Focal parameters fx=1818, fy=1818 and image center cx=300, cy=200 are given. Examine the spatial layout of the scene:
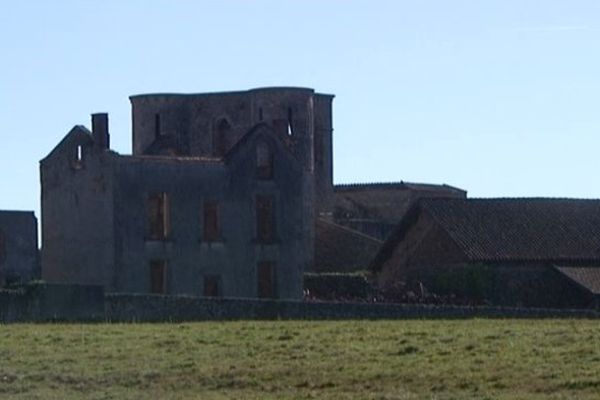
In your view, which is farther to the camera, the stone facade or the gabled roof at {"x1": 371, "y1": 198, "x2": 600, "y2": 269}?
the gabled roof at {"x1": 371, "y1": 198, "x2": 600, "y2": 269}

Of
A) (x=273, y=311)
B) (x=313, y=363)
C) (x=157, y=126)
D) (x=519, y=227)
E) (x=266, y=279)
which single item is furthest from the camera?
(x=157, y=126)

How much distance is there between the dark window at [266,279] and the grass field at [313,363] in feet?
81.6

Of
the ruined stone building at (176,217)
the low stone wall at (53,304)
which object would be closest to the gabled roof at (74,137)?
the ruined stone building at (176,217)

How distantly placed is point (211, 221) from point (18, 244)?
1277 centimetres

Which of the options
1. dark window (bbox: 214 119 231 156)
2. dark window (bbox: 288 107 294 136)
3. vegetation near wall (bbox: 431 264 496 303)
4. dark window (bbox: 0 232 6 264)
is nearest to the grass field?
vegetation near wall (bbox: 431 264 496 303)

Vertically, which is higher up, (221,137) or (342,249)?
(221,137)

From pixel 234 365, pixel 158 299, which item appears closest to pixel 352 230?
pixel 158 299

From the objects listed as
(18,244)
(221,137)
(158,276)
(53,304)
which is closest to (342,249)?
(221,137)

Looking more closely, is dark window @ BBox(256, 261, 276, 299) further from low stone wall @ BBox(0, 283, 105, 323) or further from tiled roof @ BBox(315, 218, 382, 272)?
low stone wall @ BBox(0, 283, 105, 323)

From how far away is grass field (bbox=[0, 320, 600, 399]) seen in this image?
23.3 m

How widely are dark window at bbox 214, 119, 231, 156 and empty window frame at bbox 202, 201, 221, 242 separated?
15.2 meters

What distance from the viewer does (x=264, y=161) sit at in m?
59.1

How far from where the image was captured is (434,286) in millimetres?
56938

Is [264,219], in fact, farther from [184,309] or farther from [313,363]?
[313,363]
